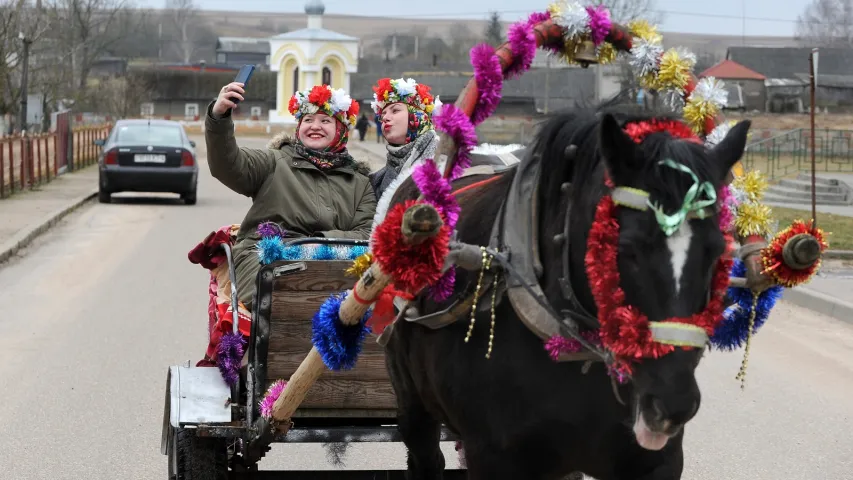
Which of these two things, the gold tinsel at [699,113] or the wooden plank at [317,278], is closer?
the gold tinsel at [699,113]

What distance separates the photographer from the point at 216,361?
5883 mm

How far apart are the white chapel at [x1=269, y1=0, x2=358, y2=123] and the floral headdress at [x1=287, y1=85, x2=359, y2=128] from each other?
79.9 m

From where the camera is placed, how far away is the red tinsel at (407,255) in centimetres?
384

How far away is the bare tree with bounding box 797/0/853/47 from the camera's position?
5901 inches

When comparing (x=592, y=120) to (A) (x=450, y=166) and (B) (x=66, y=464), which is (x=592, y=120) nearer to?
(A) (x=450, y=166)

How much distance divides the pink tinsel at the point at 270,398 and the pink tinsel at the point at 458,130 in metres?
1.43

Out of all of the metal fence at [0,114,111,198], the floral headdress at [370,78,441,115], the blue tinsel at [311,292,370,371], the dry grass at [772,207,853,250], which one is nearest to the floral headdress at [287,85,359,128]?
the floral headdress at [370,78,441,115]

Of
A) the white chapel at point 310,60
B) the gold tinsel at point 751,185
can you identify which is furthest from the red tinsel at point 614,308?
the white chapel at point 310,60

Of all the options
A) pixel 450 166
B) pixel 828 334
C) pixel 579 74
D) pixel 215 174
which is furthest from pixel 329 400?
pixel 579 74

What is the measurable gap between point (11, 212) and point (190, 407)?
55.3 ft

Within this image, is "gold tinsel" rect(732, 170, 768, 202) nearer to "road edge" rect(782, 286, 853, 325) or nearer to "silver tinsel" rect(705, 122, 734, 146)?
"silver tinsel" rect(705, 122, 734, 146)

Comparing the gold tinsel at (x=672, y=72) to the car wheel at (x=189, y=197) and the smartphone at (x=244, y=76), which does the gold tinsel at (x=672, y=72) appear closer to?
the smartphone at (x=244, y=76)

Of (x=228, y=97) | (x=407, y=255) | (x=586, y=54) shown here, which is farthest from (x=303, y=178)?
(x=407, y=255)

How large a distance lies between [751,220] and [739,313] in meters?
0.32
